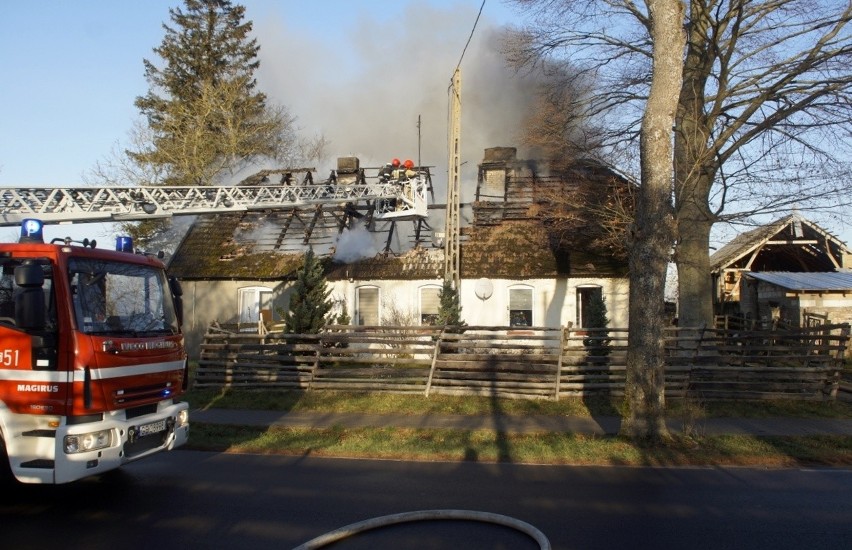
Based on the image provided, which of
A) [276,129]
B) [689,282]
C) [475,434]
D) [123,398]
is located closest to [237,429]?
[475,434]

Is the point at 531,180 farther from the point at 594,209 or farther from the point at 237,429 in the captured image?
the point at 237,429

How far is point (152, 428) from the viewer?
277 inches

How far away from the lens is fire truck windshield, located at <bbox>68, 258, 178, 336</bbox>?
21.7 ft

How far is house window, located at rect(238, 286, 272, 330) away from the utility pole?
6.30m

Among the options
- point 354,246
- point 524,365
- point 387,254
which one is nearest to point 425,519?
point 524,365

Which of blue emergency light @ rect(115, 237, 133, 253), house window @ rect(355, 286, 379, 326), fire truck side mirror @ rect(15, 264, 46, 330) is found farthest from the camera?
house window @ rect(355, 286, 379, 326)

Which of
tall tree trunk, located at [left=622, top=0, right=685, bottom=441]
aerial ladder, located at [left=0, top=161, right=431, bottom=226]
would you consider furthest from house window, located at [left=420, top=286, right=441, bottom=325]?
tall tree trunk, located at [left=622, top=0, right=685, bottom=441]

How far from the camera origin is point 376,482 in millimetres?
7895

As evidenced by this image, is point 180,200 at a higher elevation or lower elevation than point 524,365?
higher

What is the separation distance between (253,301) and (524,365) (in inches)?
448

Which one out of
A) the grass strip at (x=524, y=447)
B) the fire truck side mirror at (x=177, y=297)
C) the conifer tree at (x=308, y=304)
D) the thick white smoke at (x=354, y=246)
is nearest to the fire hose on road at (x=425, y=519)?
the grass strip at (x=524, y=447)

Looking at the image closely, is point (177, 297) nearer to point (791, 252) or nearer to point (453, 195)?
point (453, 195)

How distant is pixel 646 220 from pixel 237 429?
724cm

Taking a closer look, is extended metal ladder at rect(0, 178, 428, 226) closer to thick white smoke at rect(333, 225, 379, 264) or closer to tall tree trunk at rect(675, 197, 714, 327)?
thick white smoke at rect(333, 225, 379, 264)
